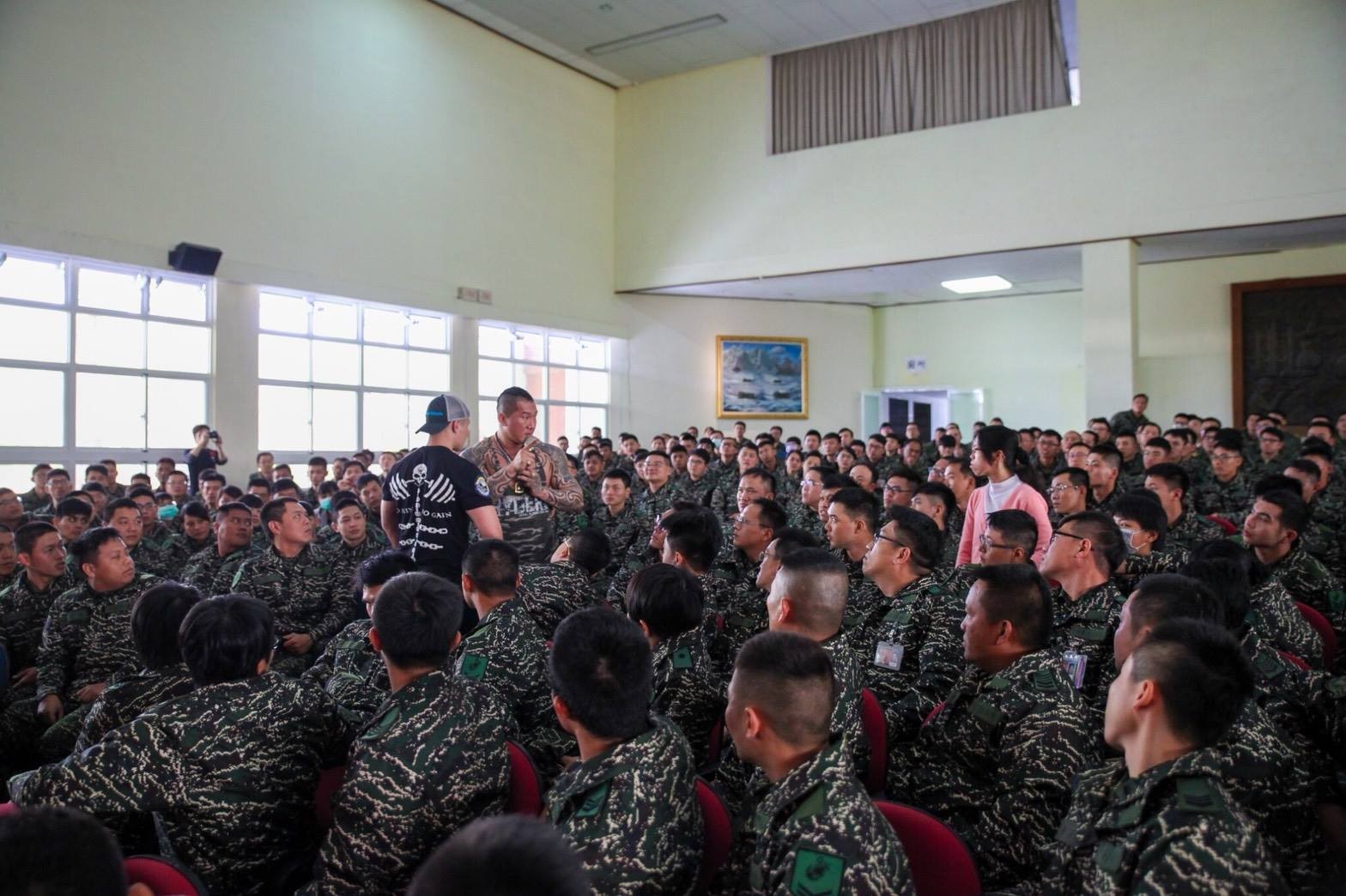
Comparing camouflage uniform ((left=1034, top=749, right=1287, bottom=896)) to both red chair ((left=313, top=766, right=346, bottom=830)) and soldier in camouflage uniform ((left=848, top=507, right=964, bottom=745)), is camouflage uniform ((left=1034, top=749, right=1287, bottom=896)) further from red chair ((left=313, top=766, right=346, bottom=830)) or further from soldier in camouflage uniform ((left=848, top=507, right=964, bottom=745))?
red chair ((left=313, top=766, right=346, bottom=830))

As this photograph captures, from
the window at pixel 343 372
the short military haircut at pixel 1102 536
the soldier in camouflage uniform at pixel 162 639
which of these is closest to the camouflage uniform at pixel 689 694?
the soldier in camouflage uniform at pixel 162 639

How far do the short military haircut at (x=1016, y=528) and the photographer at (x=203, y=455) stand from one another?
25.2 feet

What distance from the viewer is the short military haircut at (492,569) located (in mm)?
2984

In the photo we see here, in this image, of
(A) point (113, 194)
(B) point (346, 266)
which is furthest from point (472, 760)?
(B) point (346, 266)

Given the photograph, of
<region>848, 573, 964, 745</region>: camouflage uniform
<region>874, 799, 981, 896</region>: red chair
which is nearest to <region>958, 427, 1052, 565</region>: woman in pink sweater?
<region>848, 573, 964, 745</region>: camouflage uniform

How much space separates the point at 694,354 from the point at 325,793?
12489 mm

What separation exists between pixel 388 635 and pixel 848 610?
1892 mm

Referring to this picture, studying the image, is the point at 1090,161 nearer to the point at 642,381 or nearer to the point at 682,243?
the point at 682,243

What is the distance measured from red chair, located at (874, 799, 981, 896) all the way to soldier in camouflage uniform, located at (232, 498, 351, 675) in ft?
10.3

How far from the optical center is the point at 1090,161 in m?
10.3

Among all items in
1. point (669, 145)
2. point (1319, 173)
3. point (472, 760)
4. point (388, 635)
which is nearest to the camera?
point (472, 760)

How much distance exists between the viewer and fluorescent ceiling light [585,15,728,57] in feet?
38.4

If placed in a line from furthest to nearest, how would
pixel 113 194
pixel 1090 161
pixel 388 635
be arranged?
1. pixel 1090 161
2. pixel 113 194
3. pixel 388 635

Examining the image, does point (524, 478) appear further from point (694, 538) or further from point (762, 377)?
point (762, 377)
